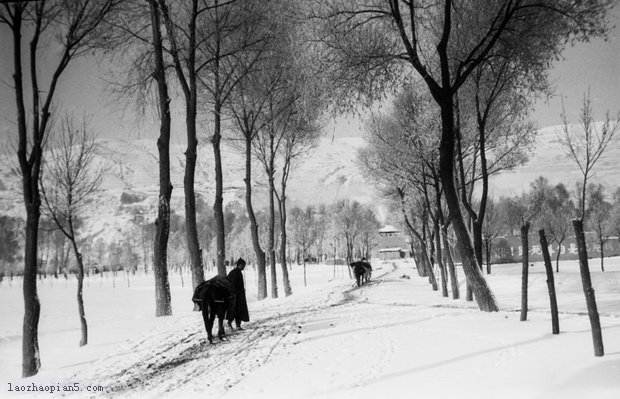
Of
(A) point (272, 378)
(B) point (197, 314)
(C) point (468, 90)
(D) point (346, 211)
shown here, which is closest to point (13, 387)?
(A) point (272, 378)

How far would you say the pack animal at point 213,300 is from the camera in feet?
31.4

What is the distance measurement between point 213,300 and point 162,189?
526cm

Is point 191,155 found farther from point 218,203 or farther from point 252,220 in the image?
point 252,220

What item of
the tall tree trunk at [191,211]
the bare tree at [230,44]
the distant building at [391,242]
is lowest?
the distant building at [391,242]

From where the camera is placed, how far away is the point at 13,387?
7.37 m

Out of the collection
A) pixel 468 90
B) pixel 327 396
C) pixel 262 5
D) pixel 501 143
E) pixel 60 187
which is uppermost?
pixel 262 5

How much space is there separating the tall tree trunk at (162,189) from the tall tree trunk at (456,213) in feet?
26.6

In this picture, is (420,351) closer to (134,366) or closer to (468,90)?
(134,366)

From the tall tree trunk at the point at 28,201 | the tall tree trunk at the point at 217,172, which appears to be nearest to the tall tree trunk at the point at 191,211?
the tall tree trunk at the point at 217,172

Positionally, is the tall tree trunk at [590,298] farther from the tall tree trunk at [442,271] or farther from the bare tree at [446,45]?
the tall tree trunk at [442,271]

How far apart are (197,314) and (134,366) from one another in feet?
20.3

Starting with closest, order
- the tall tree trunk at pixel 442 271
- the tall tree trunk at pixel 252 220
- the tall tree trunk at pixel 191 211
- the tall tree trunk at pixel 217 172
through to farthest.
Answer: the tall tree trunk at pixel 191 211, the tall tree trunk at pixel 217 172, the tall tree trunk at pixel 442 271, the tall tree trunk at pixel 252 220

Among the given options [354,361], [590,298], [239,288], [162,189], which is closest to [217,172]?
[162,189]

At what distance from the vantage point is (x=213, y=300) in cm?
968
